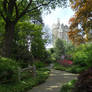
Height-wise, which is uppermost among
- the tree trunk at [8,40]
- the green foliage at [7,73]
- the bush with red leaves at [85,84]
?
the tree trunk at [8,40]

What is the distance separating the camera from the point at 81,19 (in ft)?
38.5

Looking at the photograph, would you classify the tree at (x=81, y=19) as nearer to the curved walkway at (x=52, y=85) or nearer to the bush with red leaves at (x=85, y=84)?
the curved walkway at (x=52, y=85)

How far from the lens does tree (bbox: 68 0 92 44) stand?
10.5 meters

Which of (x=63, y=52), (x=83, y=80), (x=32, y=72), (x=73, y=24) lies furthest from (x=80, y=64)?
(x=63, y=52)

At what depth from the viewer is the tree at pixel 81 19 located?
10.5 metres

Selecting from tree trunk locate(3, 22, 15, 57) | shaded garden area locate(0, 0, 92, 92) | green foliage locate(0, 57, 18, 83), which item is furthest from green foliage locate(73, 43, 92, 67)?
tree trunk locate(3, 22, 15, 57)

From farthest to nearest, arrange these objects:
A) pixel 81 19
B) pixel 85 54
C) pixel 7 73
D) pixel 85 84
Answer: pixel 81 19, pixel 85 54, pixel 7 73, pixel 85 84

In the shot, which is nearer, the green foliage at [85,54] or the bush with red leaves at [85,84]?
the bush with red leaves at [85,84]

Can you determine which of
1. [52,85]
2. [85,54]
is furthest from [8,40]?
[85,54]

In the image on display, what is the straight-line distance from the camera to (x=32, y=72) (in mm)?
7734

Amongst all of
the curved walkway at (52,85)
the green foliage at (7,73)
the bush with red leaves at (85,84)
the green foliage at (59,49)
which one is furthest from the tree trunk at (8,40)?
the green foliage at (59,49)

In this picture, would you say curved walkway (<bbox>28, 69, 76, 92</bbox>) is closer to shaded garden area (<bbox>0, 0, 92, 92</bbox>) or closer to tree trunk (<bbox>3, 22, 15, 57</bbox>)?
shaded garden area (<bbox>0, 0, 92, 92</bbox>)

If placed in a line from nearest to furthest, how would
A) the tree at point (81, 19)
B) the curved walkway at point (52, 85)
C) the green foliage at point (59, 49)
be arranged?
the curved walkway at point (52, 85), the tree at point (81, 19), the green foliage at point (59, 49)

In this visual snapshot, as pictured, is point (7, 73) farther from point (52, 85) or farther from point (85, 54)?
point (85, 54)
